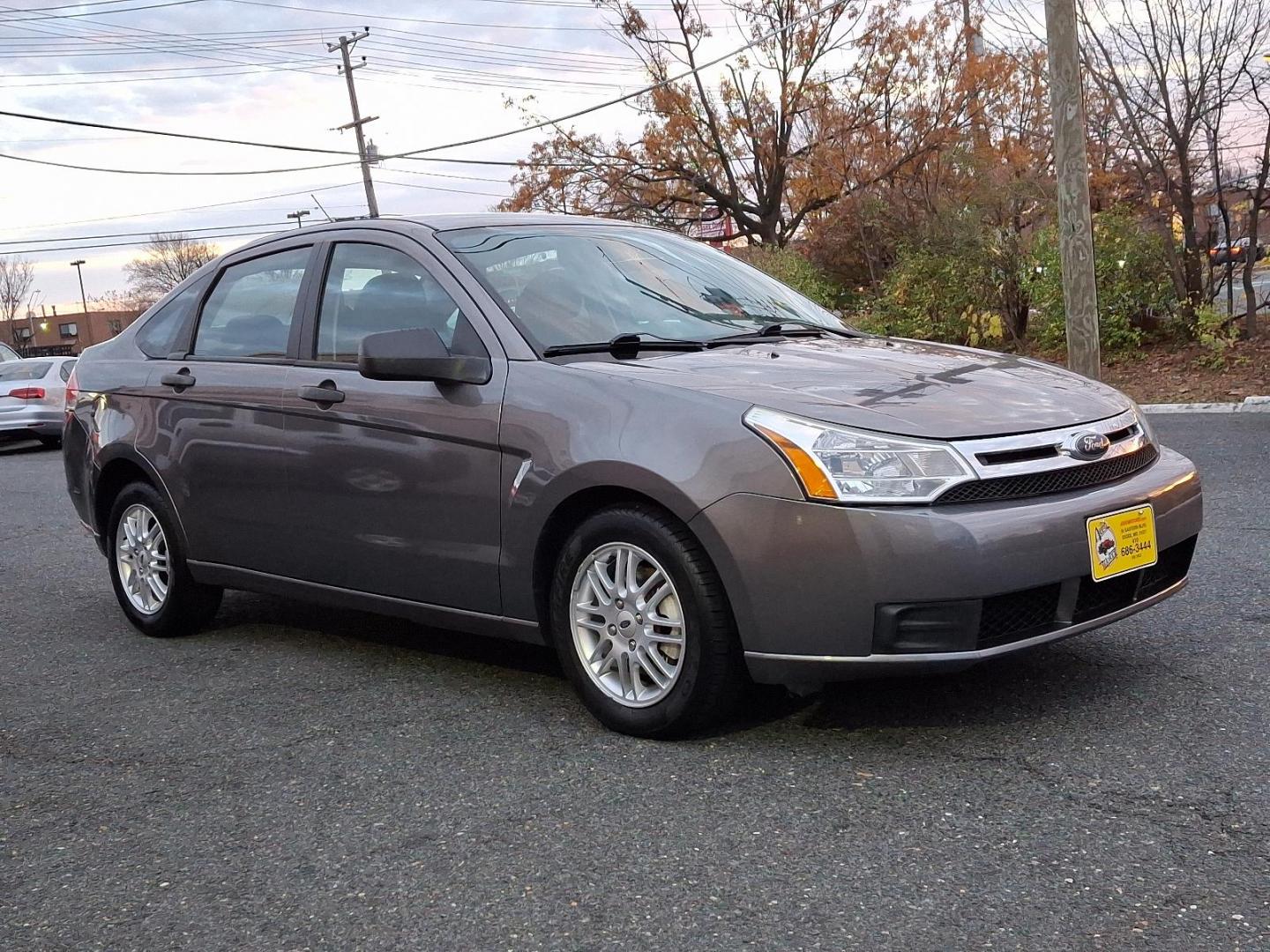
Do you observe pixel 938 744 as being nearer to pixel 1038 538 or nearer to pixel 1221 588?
pixel 1038 538

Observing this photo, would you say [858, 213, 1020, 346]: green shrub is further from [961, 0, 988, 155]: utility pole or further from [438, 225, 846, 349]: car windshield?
[438, 225, 846, 349]: car windshield

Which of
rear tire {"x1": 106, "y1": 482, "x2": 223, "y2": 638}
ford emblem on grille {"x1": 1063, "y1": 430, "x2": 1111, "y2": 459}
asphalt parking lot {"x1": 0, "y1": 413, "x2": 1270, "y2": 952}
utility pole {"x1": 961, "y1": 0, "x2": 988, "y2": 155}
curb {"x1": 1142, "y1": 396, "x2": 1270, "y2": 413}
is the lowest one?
curb {"x1": 1142, "y1": 396, "x2": 1270, "y2": 413}

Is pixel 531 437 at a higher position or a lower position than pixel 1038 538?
higher

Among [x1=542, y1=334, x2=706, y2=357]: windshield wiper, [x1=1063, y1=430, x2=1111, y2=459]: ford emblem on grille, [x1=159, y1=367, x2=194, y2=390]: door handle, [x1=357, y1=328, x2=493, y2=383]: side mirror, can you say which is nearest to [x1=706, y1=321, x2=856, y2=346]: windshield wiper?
[x1=542, y1=334, x2=706, y2=357]: windshield wiper

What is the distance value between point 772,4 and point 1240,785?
2683 cm

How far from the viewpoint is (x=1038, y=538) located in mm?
3416

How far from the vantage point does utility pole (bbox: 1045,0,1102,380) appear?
1179 cm

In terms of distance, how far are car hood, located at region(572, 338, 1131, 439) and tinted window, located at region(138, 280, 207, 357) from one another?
2.29m

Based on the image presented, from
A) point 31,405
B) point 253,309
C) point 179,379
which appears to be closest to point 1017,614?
point 253,309

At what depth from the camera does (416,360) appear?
411 cm

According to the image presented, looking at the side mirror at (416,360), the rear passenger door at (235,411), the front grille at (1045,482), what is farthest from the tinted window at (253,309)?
the front grille at (1045,482)

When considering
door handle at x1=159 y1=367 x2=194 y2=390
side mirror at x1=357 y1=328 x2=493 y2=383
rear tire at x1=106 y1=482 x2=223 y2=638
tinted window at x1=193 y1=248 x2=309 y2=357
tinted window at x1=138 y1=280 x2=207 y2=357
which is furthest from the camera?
tinted window at x1=138 y1=280 x2=207 y2=357

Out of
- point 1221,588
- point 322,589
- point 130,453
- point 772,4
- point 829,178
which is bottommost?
point 1221,588

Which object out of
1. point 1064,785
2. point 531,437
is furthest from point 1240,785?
point 531,437
